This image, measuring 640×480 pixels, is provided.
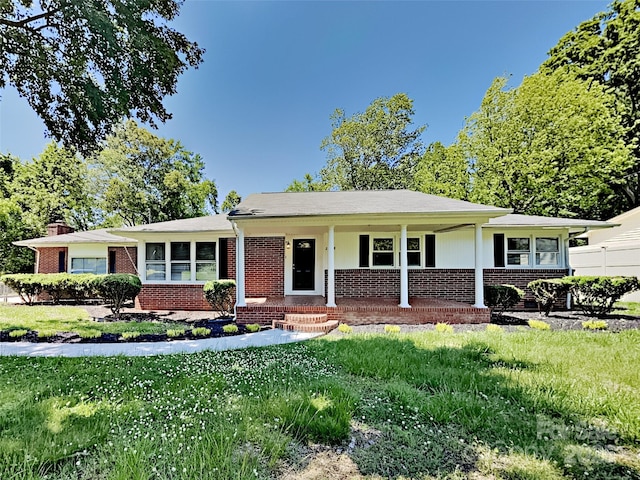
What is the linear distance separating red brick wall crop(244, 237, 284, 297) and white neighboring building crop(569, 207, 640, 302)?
12.7 meters

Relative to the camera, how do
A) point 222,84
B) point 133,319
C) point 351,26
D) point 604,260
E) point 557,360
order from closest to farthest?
1. point 557,360
2. point 133,319
3. point 351,26
4. point 604,260
5. point 222,84

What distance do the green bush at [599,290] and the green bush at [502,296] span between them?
4.30 feet

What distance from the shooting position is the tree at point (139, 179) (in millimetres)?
24312

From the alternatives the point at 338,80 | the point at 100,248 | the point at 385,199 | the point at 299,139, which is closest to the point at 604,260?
the point at 385,199

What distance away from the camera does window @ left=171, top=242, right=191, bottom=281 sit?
1132 cm

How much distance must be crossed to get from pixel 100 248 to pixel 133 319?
7.15m

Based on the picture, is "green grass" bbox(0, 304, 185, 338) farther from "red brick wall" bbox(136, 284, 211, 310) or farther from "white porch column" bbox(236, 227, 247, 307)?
"red brick wall" bbox(136, 284, 211, 310)

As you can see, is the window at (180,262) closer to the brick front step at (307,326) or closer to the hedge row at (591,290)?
the brick front step at (307,326)

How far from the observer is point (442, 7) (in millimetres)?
11453

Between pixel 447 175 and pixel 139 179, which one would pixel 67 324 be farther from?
pixel 447 175

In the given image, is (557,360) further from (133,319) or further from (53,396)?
(133,319)

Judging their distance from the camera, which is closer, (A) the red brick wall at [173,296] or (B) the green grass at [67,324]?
(B) the green grass at [67,324]

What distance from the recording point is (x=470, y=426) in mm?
3082

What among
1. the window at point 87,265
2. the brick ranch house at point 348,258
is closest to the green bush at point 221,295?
the brick ranch house at point 348,258
